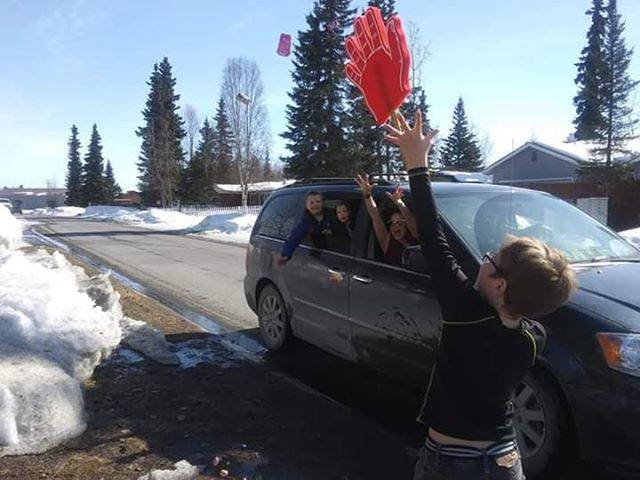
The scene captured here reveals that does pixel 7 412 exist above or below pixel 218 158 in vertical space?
below

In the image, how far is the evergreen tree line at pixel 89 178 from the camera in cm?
7794

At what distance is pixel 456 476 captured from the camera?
2.00 meters

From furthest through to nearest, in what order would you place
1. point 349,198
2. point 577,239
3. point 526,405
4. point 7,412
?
point 349,198, point 577,239, point 7,412, point 526,405

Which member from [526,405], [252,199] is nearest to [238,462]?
[526,405]

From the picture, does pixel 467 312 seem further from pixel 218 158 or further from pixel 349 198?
pixel 218 158

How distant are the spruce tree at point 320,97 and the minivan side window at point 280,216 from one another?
26.5 metres

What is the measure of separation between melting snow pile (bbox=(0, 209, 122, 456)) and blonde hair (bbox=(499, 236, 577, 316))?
3.45 metres

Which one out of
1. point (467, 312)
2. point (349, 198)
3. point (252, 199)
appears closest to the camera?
point (467, 312)

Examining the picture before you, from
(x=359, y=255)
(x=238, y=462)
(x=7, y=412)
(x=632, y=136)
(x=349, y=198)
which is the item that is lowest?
(x=238, y=462)

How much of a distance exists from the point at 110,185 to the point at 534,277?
86.8 m

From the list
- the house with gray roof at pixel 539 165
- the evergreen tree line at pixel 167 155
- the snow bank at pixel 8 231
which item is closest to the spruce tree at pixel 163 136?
the evergreen tree line at pixel 167 155

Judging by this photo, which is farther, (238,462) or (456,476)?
(238,462)

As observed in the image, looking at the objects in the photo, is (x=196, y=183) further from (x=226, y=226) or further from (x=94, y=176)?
(x=226, y=226)

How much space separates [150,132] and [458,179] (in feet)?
192
